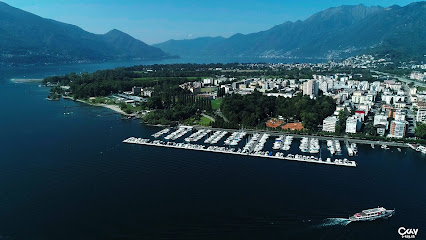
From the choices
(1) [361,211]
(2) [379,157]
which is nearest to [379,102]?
(2) [379,157]

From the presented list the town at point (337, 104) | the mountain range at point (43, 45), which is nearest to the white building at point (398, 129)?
the town at point (337, 104)

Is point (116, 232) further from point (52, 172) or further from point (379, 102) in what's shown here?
point (379, 102)

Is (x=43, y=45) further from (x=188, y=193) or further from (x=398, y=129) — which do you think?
(x=398, y=129)

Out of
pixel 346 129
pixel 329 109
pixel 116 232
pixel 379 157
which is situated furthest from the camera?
pixel 329 109

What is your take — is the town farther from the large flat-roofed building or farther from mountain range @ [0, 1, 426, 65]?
mountain range @ [0, 1, 426, 65]

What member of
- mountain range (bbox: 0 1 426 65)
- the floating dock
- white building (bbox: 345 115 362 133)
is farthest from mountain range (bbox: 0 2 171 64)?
white building (bbox: 345 115 362 133)

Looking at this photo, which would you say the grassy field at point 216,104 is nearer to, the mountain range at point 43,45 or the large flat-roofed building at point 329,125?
the large flat-roofed building at point 329,125
